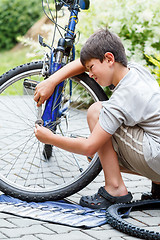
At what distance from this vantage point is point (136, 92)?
8.72ft

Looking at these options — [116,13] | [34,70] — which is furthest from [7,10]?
[34,70]

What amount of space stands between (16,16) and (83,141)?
33.4ft

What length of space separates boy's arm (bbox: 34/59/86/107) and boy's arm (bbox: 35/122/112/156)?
38 cm

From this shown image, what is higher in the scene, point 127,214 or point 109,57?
point 109,57

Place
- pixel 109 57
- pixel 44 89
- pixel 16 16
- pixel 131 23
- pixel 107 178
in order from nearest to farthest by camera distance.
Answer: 1. pixel 109 57
2. pixel 107 178
3. pixel 44 89
4. pixel 131 23
5. pixel 16 16

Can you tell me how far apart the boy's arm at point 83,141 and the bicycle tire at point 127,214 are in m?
0.36

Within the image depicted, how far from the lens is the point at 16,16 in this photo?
40.3ft

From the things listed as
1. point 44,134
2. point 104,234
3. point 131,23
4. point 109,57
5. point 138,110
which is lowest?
point 104,234

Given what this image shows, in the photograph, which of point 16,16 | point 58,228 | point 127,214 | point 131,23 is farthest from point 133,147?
point 16,16

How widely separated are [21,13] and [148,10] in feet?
23.5

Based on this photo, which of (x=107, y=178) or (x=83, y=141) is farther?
(x=107, y=178)

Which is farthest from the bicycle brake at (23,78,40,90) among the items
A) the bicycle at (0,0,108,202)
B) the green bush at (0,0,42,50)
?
the green bush at (0,0,42,50)

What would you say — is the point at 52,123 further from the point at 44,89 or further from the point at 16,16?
the point at 16,16

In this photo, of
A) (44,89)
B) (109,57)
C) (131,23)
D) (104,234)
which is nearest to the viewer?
(104,234)
